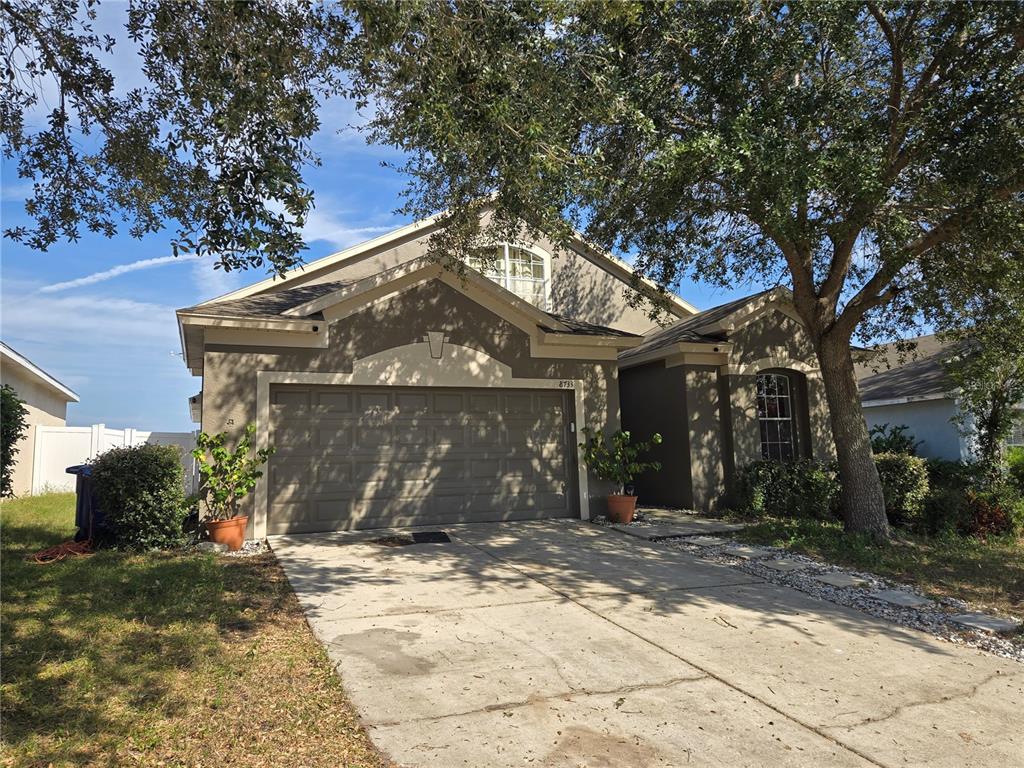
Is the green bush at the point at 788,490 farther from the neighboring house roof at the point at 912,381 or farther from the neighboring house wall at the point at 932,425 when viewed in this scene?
the neighboring house wall at the point at 932,425

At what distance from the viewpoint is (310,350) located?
10.5m

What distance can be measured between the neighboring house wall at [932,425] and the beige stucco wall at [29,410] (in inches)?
833

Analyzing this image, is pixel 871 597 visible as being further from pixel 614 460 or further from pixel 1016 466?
pixel 1016 466

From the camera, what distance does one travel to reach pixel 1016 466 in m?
15.3

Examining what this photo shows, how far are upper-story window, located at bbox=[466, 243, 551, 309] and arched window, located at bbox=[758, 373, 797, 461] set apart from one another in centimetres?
590

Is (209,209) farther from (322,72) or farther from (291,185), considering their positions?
(322,72)

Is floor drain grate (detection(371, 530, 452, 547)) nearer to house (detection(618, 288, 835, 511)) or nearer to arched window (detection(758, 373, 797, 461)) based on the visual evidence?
house (detection(618, 288, 835, 511))

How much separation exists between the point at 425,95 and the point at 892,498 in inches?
450

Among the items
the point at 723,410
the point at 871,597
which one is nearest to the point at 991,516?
the point at 723,410

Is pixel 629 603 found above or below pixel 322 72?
below

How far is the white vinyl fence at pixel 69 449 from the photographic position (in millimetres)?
17328

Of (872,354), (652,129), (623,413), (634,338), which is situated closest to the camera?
(652,129)

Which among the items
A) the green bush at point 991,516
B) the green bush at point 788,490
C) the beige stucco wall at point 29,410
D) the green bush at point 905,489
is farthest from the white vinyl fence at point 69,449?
the green bush at point 991,516

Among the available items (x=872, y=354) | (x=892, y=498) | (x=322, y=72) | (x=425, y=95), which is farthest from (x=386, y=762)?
(x=872, y=354)
